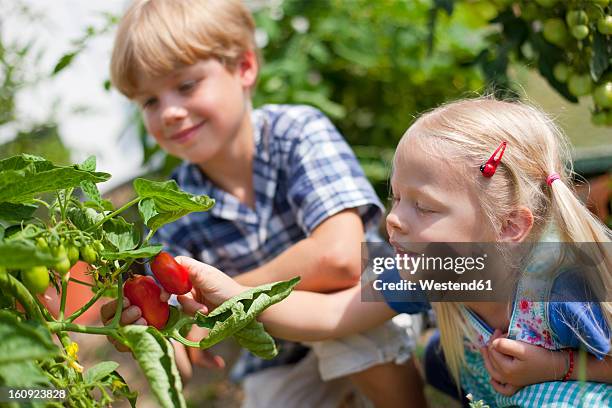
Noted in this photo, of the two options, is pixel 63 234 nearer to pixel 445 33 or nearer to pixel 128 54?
pixel 128 54

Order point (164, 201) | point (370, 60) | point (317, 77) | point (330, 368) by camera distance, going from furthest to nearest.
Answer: point (317, 77) → point (370, 60) → point (330, 368) → point (164, 201)

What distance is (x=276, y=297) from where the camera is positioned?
0.96 metres

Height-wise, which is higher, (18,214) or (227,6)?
(227,6)

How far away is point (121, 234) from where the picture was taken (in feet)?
3.08

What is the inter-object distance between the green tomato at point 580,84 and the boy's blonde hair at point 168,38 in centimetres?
77

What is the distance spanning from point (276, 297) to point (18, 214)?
0.35 meters

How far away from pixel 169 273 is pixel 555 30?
0.92m

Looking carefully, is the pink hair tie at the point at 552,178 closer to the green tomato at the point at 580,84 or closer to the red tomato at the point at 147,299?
the green tomato at the point at 580,84

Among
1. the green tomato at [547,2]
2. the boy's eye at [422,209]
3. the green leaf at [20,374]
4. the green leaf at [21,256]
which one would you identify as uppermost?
the green tomato at [547,2]

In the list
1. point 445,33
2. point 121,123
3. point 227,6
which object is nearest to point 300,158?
point 227,6

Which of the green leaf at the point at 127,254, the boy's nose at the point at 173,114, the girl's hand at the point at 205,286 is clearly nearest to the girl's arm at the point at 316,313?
the girl's hand at the point at 205,286

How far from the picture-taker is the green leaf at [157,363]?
78cm

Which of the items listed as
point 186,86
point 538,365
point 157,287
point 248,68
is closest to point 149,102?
point 186,86

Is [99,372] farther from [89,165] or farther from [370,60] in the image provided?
[370,60]
